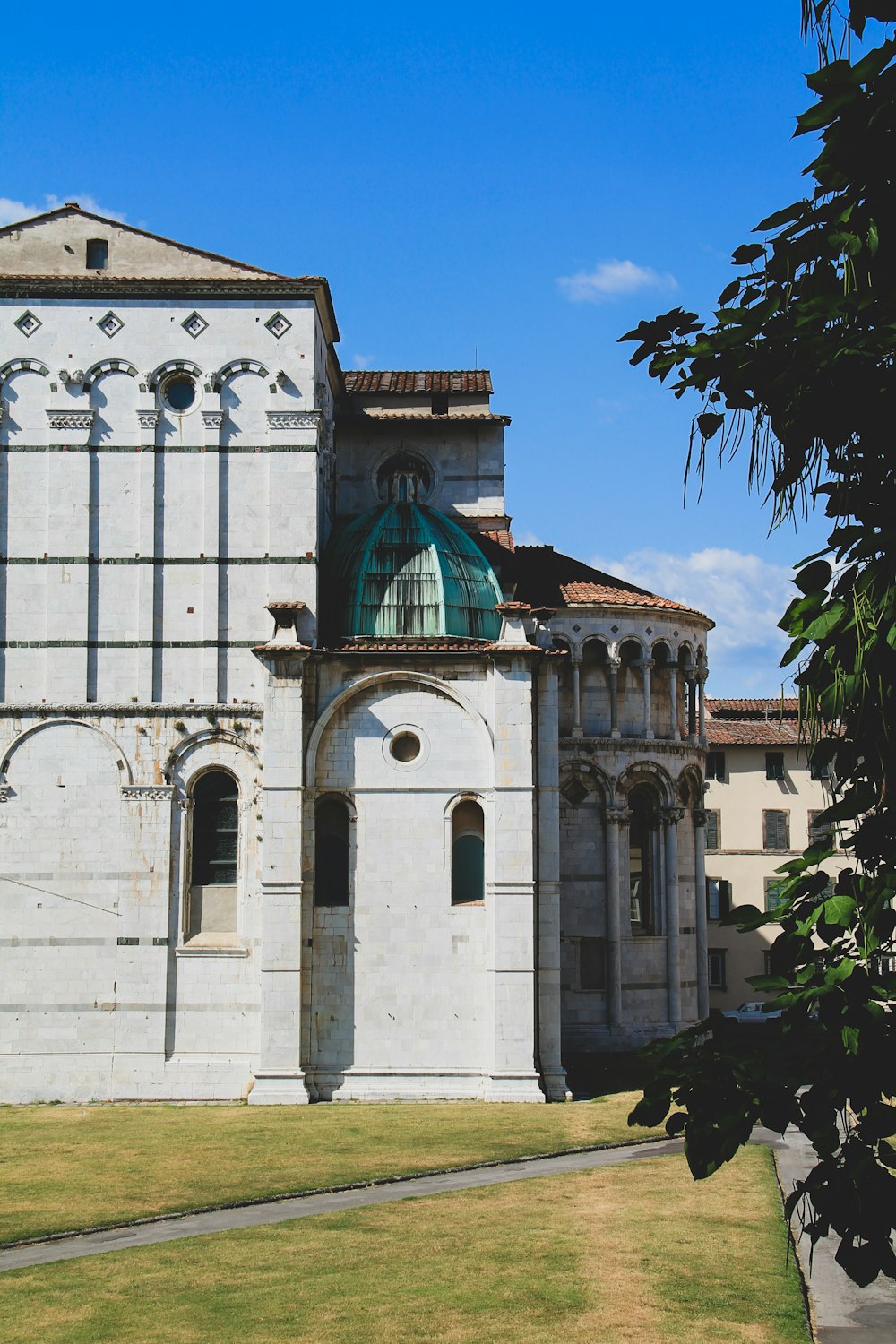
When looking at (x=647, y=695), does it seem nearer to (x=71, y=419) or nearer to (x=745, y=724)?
(x=71, y=419)

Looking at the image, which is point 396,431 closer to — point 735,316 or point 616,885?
point 616,885

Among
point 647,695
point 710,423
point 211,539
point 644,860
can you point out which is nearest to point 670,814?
point 644,860

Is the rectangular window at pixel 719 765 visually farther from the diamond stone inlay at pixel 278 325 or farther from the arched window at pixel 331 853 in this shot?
the diamond stone inlay at pixel 278 325

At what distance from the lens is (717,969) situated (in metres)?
54.6

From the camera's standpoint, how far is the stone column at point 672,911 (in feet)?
124

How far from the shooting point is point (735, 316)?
22.5ft

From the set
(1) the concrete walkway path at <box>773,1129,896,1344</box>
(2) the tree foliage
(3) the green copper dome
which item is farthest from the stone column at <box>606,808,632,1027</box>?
(2) the tree foliage

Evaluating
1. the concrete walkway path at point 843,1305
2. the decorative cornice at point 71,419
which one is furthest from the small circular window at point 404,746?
the concrete walkway path at point 843,1305

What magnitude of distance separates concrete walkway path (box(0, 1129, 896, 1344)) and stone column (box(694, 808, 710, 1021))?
10.8 metres

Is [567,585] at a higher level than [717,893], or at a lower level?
higher

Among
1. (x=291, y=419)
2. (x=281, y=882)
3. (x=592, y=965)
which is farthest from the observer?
(x=592, y=965)

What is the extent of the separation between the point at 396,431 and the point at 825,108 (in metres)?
32.7

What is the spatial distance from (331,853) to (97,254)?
1473 cm

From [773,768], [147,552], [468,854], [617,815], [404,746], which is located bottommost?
[468,854]
